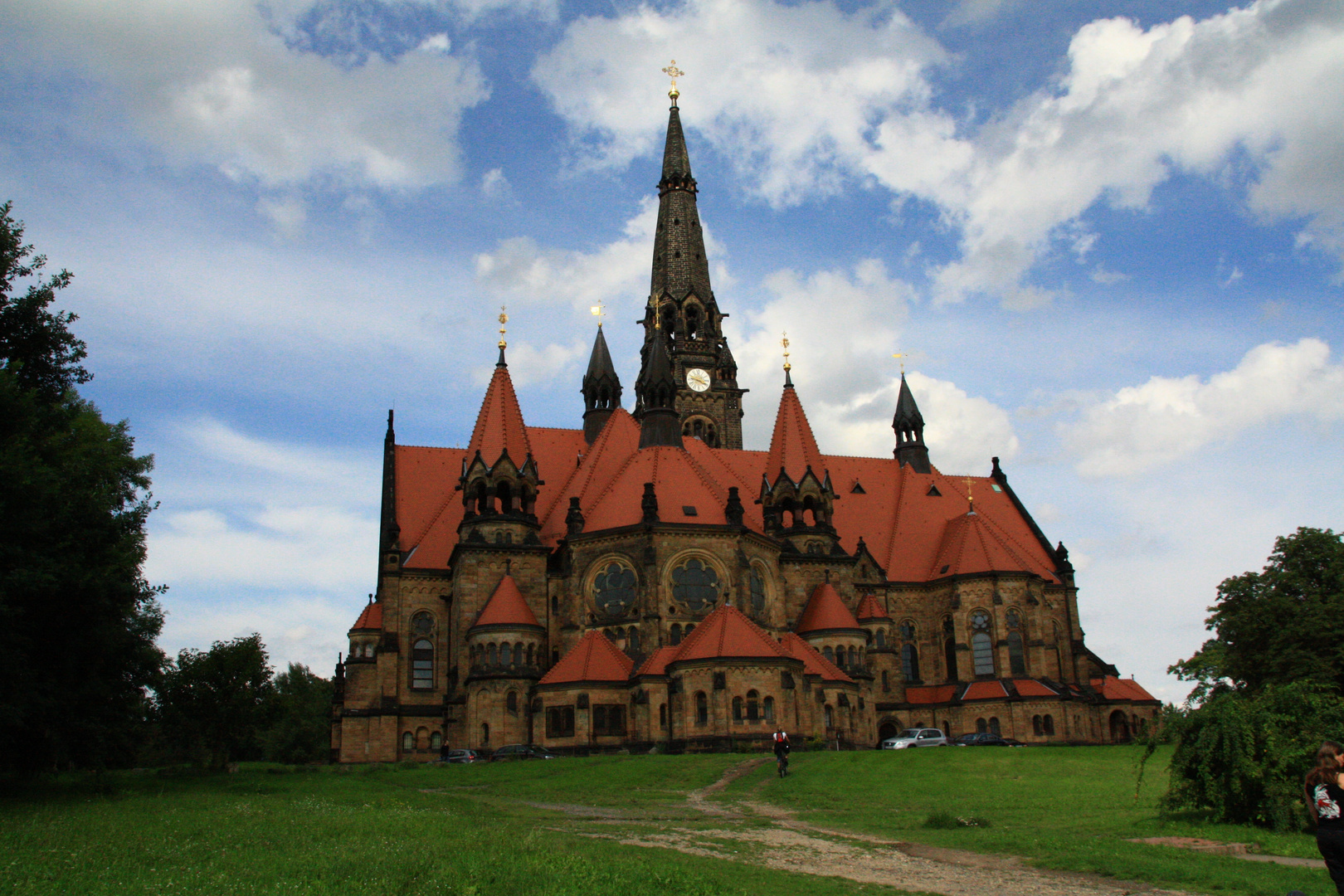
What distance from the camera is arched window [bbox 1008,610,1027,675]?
59.9 meters

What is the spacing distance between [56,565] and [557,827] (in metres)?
13.3

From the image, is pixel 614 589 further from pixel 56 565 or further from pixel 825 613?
pixel 56 565

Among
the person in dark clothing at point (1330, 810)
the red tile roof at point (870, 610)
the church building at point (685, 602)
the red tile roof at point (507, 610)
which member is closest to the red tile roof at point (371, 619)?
the church building at point (685, 602)

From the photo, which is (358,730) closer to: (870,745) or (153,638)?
(153,638)

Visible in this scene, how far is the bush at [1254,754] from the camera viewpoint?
2030 centimetres

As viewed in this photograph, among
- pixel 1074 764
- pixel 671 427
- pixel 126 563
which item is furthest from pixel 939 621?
pixel 126 563

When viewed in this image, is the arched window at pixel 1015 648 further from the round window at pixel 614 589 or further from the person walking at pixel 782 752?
the person walking at pixel 782 752

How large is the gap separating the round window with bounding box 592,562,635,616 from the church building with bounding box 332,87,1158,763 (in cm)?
11

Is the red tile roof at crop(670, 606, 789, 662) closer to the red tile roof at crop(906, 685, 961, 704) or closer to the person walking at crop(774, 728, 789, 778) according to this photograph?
the person walking at crop(774, 728, 789, 778)

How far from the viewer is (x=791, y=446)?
61312 millimetres

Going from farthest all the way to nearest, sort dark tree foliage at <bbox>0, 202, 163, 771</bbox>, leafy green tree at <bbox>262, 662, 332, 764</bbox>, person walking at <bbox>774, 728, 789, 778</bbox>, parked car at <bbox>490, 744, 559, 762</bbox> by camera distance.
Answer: leafy green tree at <bbox>262, 662, 332, 764</bbox>, parked car at <bbox>490, 744, 559, 762</bbox>, person walking at <bbox>774, 728, 789, 778</bbox>, dark tree foliage at <bbox>0, 202, 163, 771</bbox>

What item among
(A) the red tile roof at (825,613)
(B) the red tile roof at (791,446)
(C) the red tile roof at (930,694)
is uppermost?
(B) the red tile roof at (791,446)

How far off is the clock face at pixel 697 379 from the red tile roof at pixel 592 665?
31.6 m

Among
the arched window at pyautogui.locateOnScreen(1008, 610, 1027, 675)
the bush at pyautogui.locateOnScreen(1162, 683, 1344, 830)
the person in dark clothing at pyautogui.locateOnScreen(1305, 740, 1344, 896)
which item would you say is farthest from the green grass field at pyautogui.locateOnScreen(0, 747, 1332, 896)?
the arched window at pyautogui.locateOnScreen(1008, 610, 1027, 675)
